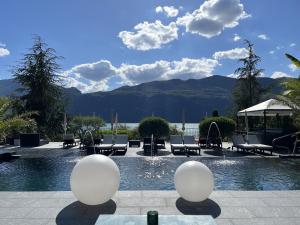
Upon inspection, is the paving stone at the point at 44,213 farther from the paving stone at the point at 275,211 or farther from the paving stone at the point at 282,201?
the paving stone at the point at 282,201

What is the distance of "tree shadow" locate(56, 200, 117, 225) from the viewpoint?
225 inches

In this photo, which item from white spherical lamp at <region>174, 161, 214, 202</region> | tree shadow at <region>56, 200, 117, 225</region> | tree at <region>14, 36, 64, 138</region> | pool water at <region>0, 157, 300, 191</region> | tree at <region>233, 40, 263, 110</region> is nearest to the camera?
tree shadow at <region>56, 200, 117, 225</region>

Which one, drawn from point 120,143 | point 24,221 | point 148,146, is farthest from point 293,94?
point 24,221

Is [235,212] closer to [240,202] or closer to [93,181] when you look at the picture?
[240,202]

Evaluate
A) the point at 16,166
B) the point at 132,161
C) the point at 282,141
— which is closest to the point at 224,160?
the point at 132,161

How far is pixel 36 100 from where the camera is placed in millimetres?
28859

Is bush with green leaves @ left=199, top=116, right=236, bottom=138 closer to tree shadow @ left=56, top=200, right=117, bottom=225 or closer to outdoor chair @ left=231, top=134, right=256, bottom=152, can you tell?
outdoor chair @ left=231, top=134, right=256, bottom=152

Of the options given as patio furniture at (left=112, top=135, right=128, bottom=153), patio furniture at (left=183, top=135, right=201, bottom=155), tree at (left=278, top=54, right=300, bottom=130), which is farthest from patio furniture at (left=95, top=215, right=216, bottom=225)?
patio furniture at (left=112, top=135, right=128, bottom=153)

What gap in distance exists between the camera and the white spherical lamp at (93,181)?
610 cm

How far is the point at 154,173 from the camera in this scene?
11477 millimetres

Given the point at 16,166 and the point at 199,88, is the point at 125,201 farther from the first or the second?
the point at 199,88

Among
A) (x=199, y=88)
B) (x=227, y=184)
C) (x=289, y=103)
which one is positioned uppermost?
A: (x=199, y=88)

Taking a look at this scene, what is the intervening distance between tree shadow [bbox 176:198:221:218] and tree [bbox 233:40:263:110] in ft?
94.7

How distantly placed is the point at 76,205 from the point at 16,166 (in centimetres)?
758
